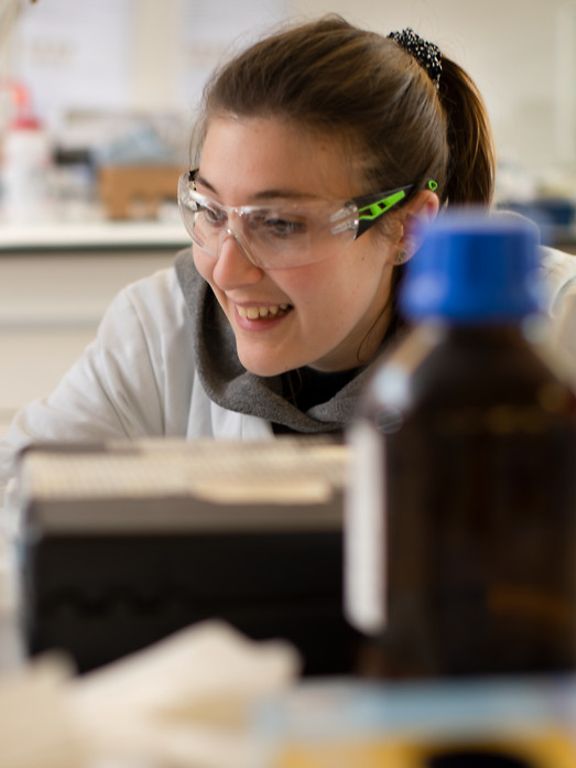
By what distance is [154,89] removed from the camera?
378cm

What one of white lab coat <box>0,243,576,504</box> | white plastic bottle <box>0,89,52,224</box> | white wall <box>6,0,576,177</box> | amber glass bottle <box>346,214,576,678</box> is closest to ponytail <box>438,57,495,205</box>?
white lab coat <box>0,243,576,504</box>

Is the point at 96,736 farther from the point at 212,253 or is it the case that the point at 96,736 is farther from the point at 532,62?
the point at 532,62

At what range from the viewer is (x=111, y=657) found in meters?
0.68

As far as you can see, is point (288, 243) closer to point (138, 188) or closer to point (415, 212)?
point (415, 212)

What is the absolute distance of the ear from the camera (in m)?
1.58

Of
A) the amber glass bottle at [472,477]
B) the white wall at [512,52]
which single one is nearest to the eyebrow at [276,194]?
the amber glass bottle at [472,477]

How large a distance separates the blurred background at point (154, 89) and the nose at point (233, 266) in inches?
74.4

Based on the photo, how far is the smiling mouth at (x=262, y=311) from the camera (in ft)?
4.86

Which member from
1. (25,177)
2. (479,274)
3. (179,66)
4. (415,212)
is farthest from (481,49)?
(479,274)

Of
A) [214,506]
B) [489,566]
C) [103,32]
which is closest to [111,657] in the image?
[214,506]

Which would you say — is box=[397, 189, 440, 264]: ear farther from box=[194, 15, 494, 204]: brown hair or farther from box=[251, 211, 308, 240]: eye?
box=[251, 211, 308, 240]: eye

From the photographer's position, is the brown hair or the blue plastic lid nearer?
the blue plastic lid

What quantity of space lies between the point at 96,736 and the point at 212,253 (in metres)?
0.97

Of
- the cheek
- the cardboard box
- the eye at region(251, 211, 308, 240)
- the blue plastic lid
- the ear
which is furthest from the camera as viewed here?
the cardboard box
